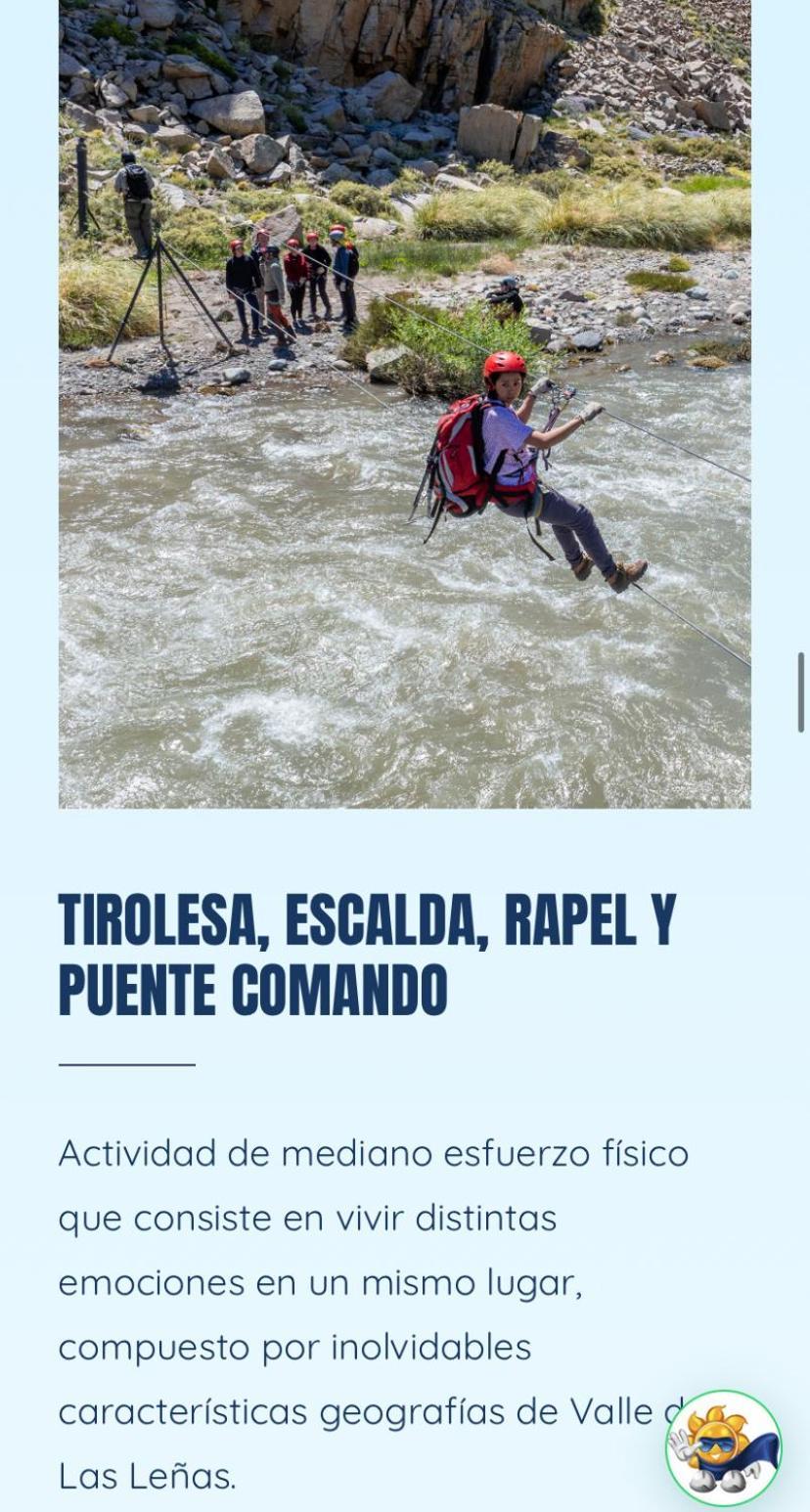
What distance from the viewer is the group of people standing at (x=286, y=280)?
725 inches

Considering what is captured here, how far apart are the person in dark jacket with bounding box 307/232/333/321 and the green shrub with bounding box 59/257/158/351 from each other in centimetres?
236

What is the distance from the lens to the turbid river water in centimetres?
836

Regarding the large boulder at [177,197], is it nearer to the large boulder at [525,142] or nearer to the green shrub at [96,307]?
the green shrub at [96,307]

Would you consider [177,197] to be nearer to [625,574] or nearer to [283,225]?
[283,225]

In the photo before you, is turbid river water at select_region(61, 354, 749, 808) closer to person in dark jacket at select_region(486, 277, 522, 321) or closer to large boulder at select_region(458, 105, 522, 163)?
person in dark jacket at select_region(486, 277, 522, 321)

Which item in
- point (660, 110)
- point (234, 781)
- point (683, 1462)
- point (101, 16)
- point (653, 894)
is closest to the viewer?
point (683, 1462)

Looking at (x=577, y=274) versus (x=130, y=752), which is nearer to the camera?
(x=130, y=752)

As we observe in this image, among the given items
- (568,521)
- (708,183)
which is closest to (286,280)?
(568,521)

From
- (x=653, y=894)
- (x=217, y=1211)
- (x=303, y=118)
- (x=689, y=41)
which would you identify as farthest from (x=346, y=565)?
(x=689, y=41)

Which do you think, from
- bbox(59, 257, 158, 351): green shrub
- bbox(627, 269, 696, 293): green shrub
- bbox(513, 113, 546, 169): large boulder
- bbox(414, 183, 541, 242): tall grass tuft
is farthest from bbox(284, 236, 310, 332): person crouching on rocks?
bbox(513, 113, 546, 169): large boulder

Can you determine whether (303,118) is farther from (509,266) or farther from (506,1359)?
(506,1359)

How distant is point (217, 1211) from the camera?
410 centimetres

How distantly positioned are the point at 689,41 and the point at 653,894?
5456 cm

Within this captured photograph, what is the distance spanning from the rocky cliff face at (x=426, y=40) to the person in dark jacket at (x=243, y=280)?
27.4m
